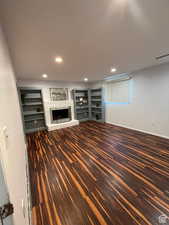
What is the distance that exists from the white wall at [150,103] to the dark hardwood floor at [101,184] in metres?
0.82

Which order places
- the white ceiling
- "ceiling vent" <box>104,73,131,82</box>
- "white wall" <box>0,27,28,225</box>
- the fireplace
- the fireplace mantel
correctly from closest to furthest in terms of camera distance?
"white wall" <box>0,27,28,225</box> → the white ceiling → "ceiling vent" <box>104,73,131,82</box> → the fireplace mantel → the fireplace

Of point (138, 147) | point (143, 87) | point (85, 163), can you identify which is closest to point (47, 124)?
point (85, 163)

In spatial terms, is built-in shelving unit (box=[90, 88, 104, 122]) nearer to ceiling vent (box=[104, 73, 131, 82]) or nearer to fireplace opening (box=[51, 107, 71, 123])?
ceiling vent (box=[104, 73, 131, 82])

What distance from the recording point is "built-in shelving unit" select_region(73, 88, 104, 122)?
6.10m

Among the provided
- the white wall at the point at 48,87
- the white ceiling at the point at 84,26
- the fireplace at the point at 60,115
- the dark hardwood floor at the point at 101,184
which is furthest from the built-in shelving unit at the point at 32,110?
the white ceiling at the point at 84,26

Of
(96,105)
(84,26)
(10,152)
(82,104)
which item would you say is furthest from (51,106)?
(10,152)

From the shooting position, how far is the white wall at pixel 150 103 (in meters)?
3.29

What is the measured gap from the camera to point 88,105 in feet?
21.0

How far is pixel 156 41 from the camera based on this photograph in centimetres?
185

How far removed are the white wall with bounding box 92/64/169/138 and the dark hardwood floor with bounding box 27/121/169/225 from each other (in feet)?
2.68

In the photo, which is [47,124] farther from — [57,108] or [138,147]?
[138,147]

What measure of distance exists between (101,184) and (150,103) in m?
3.22

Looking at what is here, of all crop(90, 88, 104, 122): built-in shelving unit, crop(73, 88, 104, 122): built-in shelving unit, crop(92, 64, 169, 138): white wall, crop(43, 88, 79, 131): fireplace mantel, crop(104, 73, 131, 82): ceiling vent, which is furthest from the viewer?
crop(73, 88, 104, 122): built-in shelving unit

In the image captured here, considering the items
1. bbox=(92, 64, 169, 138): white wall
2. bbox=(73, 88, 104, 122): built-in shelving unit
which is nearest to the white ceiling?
bbox=(92, 64, 169, 138): white wall
